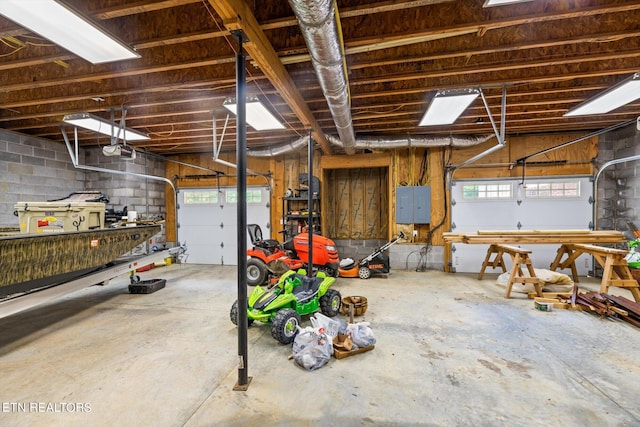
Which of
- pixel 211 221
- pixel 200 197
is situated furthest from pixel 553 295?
pixel 200 197

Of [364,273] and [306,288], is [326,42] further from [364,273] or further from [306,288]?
[364,273]

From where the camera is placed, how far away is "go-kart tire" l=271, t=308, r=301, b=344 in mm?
2340

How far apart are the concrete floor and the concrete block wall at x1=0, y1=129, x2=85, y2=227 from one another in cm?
273

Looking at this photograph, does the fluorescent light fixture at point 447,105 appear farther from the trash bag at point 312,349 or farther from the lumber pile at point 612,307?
the trash bag at point 312,349

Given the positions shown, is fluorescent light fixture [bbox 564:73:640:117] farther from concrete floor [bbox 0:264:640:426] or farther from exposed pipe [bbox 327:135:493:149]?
concrete floor [bbox 0:264:640:426]

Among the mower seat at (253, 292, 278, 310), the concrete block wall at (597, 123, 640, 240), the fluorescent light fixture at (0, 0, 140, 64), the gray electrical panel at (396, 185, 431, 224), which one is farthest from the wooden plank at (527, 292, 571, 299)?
the fluorescent light fixture at (0, 0, 140, 64)

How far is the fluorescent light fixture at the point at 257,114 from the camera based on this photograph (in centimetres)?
334

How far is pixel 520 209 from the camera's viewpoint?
5262 mm

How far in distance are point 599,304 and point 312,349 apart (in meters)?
3.41

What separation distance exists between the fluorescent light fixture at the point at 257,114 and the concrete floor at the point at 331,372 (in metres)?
2.62

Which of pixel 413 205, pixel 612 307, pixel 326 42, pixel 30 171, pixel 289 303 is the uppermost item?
pixel 326 42

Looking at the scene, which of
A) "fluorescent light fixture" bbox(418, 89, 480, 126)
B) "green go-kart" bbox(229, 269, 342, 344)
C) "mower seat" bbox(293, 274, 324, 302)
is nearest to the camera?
"green go-kart" bbox(229, 269, 342, 344)

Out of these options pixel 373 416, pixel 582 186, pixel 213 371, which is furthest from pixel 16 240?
pixel 582 186

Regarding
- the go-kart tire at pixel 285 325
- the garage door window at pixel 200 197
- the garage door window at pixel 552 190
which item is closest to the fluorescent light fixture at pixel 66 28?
the go-kart tire at pixel 285 325
